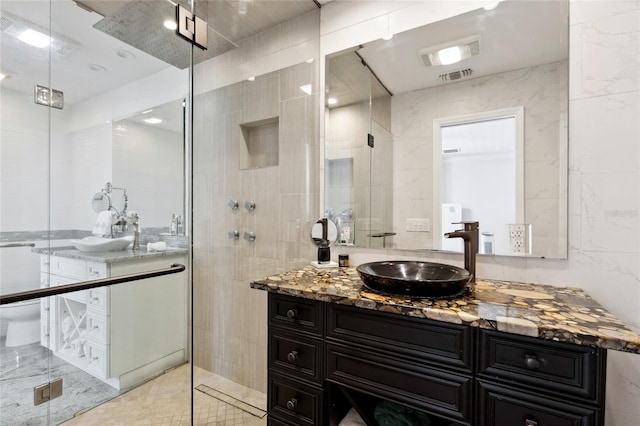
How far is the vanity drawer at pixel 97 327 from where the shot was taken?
5.61ft

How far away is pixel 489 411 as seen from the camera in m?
0.87

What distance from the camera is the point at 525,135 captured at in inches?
52.3

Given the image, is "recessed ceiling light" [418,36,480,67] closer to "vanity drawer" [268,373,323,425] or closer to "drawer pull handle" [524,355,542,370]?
"drawer pull handle" [524,355,542,370]

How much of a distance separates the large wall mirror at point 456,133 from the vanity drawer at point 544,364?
0.61 metres

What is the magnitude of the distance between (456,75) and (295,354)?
1.54m

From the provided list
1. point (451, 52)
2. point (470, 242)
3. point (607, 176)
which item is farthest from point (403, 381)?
point (451, 52)

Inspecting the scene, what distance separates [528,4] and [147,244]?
2.48 metres

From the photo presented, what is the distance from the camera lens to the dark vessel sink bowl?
1027 mm

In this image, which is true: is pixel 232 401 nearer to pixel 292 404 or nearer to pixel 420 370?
pixel 292 404

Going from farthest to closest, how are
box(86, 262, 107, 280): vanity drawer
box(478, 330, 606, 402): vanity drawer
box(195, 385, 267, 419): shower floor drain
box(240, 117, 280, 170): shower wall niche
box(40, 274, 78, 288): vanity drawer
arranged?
box(240, 117, 280, 170): shower wall niche, box(195, 385, 267, 419): shower floor drain, box(86, 262, 107, 280): vanity drawer, box(40, 274, 78, 288): vanity drawer, box(478, 330, 606, 402): vanity drawer

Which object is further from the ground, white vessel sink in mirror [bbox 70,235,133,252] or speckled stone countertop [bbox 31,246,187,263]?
white vessel sink in mirror [bbox 70,235,133,252]

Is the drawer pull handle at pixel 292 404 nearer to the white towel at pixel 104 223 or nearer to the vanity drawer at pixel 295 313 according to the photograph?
the vanity drawer at pixel 295 313

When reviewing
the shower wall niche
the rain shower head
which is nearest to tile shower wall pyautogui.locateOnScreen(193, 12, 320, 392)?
the shower wall niche

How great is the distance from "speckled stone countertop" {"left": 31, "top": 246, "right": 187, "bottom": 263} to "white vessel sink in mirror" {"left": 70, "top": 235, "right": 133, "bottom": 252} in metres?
0.03
